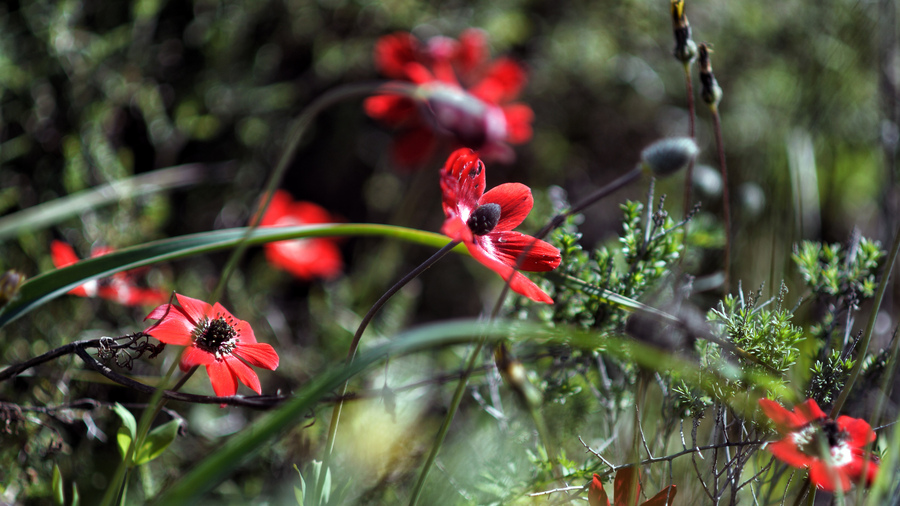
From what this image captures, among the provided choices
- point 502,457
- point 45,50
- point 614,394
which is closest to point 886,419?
point 614,394

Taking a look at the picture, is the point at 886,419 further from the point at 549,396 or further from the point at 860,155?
the point at 860,155

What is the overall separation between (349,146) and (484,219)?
0.98m

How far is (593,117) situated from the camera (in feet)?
5.16

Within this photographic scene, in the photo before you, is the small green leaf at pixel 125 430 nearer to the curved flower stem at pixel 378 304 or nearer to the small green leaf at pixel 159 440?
the small green leaf at pixel 159 440

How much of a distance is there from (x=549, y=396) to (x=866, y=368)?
31cm

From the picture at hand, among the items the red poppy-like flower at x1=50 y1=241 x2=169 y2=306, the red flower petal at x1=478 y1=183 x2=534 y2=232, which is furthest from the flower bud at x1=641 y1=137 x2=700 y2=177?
the red poppy-like flower at x1=50 y1=241 x2=169 y2=306

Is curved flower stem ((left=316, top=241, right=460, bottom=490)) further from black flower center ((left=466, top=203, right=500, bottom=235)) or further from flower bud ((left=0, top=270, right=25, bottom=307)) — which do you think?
flower bud ((left=0, top=270, right=25, bottom=307))

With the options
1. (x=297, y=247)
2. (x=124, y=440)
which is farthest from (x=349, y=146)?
(x=124, y=440)

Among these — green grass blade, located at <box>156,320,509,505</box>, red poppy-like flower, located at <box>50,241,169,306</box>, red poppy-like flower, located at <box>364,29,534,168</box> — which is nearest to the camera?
green grass blade, located at <box>156,320,509,505</box>

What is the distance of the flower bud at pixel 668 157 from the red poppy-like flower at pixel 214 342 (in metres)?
0.36

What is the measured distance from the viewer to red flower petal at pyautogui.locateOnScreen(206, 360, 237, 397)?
461 millimetres

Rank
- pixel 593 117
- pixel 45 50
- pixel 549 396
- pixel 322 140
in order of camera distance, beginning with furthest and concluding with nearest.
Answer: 1. pixel 593 117
2. pixel 322 140
3. pixel 45 50
4. pixel 549 396

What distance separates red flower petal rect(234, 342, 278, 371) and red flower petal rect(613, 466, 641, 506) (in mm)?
313

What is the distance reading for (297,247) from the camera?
1139 millimetres
